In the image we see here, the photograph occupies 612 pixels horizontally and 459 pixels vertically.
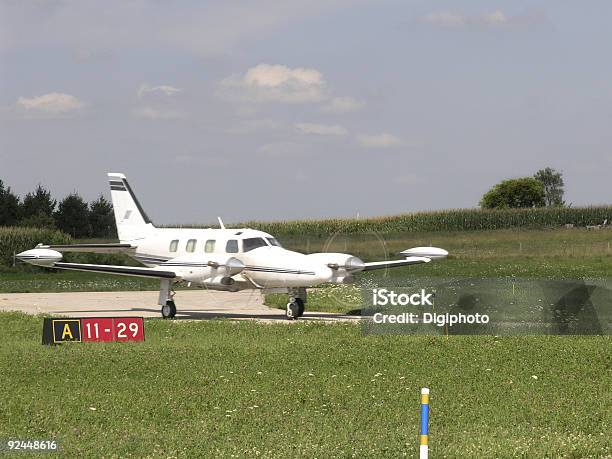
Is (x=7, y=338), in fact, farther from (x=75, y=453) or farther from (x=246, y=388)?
(x=75, y=453)

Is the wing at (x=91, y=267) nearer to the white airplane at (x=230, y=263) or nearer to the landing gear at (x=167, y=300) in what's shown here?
the white airplane at (x=230, y=263)

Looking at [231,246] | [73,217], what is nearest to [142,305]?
[231,246]

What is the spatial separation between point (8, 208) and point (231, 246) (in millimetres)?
63444

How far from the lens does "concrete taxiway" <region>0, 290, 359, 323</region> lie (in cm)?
3298

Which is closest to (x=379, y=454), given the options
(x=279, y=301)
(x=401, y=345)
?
(x=401, y=345)

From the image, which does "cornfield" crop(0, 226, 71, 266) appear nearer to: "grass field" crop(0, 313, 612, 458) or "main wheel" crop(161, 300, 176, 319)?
"main wheel" crop(161, 300, 176, 319)

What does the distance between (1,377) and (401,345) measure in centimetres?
873

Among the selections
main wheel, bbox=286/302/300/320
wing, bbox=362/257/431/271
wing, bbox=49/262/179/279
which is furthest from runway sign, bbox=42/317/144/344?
wing, bbox=362/257/431/271

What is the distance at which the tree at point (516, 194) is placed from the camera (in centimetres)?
14325

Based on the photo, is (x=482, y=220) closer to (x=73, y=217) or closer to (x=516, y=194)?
(x=73, y=217)

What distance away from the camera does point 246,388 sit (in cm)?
1602

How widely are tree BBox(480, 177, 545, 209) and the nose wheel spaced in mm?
113061

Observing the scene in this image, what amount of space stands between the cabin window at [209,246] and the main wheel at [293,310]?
313cm

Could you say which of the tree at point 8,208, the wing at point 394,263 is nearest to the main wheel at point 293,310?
the wing at point 394,263
